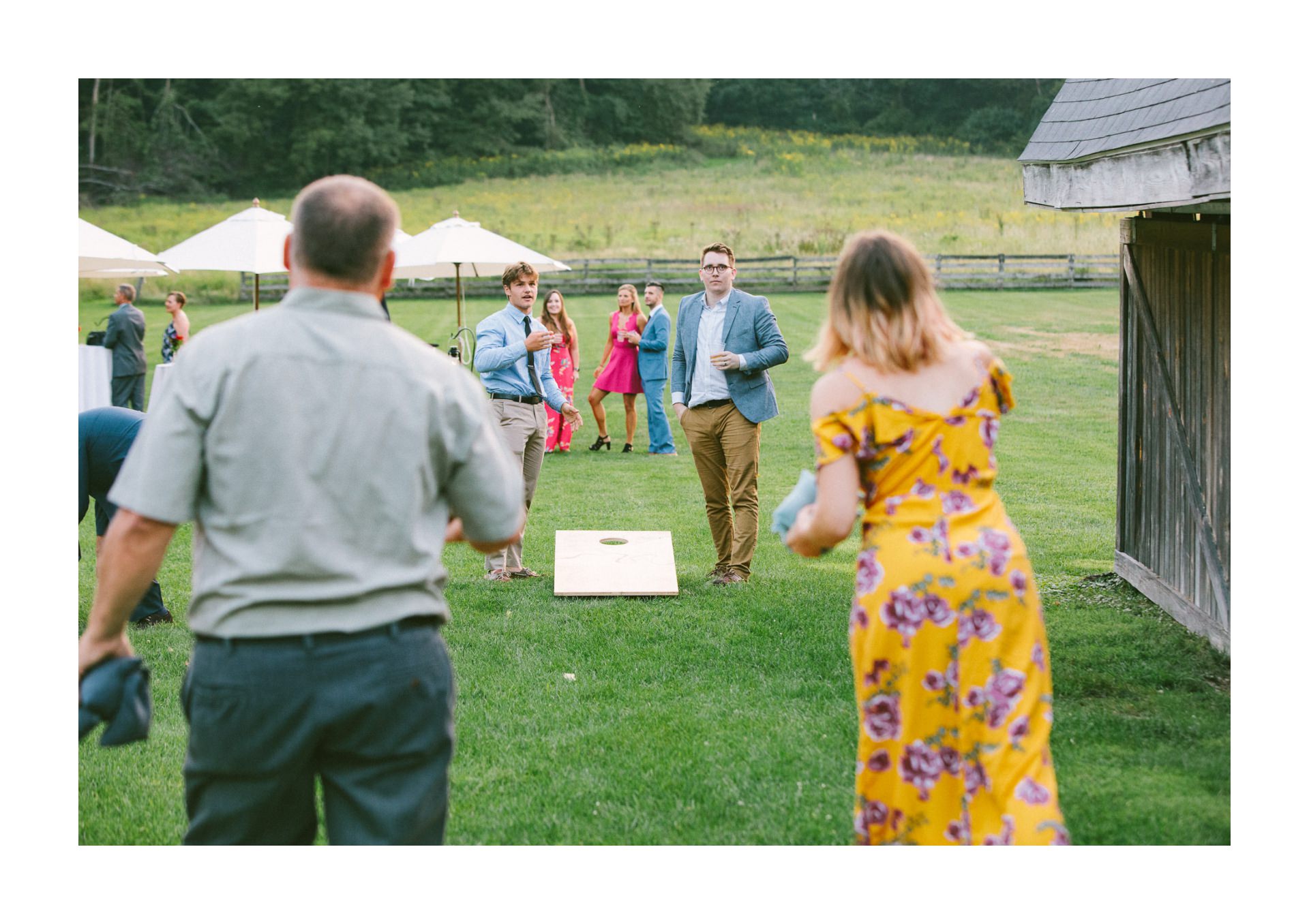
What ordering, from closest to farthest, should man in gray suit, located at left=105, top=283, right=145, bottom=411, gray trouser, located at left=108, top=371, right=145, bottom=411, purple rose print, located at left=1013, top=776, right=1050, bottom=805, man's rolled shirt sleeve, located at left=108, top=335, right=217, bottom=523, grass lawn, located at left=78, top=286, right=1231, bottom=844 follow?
man's rolled shirt sleeve, located at left=108, top=335, right=217, bottom=523, purple rose print, located at left=1013, top=776, right=1050, bottom=805, grass lawn, located at left=78, top=286, right=1231, bottom=844, man in gray suit, located at left=105, top=283, right=145, bottom=411, gray trouser, located at left=108, top=371, right=145, bottom=411

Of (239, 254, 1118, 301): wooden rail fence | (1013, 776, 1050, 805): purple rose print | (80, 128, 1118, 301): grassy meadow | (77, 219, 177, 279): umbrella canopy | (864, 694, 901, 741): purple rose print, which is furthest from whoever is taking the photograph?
(80, 128, 1118, 301): grassy meadow

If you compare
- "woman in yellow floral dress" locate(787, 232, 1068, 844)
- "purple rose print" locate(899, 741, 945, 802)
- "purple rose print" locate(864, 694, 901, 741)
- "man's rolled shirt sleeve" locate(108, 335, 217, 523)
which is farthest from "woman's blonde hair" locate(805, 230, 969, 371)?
"man's rolled shirt sleeve" locate(108, 335, 217, 523)

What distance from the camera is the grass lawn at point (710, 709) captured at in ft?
13.8

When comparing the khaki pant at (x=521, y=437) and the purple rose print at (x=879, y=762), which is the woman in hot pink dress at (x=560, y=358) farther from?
the purple rose print at (x=879, y=762)

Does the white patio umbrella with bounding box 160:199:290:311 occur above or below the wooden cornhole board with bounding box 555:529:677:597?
above

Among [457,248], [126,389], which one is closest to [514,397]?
[457,248]

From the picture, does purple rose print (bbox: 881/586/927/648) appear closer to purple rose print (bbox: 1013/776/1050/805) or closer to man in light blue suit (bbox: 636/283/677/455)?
purple rose print (bbox: 1013/776/1050/805)

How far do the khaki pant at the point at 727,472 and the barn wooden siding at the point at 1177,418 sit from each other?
2.42 m

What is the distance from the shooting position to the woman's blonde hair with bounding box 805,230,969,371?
9.86 ft

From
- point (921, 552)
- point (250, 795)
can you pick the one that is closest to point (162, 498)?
point (250, 795)

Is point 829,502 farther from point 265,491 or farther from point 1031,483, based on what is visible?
point 1031,483

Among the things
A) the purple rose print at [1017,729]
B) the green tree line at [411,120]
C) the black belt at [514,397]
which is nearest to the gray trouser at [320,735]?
the purple rose print at [1017,729]

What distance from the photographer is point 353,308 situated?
258cm

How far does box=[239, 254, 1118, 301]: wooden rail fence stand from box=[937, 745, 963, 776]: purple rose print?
91.9ft
